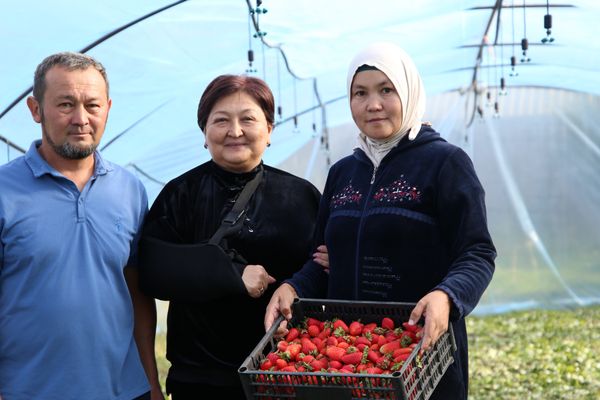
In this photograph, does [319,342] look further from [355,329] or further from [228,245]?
[228,245]

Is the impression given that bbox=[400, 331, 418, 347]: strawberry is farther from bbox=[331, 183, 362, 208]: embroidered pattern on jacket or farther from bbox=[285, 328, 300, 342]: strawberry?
bbox=[331, 183, 362, 208]: embroidered pattern on jacket

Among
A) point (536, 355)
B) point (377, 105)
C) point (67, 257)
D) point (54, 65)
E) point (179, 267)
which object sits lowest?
point (536, 355)

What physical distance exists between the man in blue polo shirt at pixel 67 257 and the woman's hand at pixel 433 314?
1.03 meters

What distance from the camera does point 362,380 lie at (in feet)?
7.60

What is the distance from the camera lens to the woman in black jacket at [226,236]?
10.2ft

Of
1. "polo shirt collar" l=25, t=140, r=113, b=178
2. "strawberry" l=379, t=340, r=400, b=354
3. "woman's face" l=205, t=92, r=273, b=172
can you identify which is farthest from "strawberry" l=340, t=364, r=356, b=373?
"polo shirt collar" l=25, t=140, r=113, b=178

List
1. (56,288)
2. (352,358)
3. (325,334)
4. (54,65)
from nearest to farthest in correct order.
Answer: (352,358), (325,334), (56,288), (54,65)

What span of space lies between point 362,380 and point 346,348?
20 centimetres

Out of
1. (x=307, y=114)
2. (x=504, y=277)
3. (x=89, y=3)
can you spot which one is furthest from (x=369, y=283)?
(x=504, y=277)

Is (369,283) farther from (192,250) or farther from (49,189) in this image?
(49,189)

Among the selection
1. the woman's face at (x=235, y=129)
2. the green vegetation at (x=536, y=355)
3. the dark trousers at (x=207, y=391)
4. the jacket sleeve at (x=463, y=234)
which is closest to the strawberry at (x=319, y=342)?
the jacket sleeve at (x=463, y=234)

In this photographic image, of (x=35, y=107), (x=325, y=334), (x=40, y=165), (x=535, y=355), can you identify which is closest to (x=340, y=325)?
(x=325, y=334)

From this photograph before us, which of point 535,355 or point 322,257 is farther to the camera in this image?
point 535,355

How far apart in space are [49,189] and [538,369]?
6530 mm
